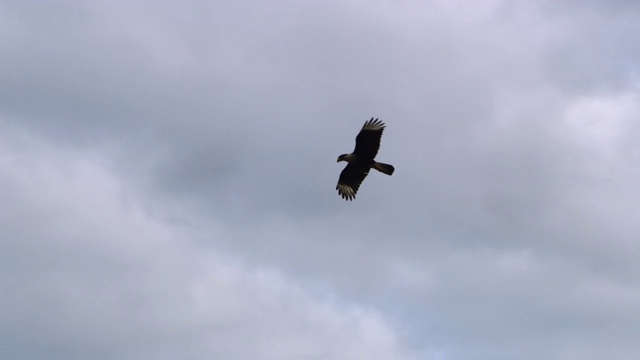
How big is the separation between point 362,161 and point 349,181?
200 centimetres

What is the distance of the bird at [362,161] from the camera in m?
106

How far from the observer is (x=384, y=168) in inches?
4230

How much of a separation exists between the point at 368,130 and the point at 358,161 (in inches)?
77.2

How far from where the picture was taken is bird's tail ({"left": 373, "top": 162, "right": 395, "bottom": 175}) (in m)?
107

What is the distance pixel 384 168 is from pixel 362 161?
1.15 m

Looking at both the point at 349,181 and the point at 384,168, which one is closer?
the point at 384,168

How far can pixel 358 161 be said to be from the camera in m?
108

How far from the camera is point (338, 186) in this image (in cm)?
10938

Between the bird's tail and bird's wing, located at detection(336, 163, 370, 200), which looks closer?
the bird's tail

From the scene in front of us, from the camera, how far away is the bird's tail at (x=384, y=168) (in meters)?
107

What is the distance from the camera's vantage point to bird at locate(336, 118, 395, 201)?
349 ft

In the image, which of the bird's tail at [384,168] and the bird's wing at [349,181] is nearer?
the bird's tail at [384,168]

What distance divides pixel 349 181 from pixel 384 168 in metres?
Answer: 2.60

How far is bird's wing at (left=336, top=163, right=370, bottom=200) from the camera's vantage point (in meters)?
109
